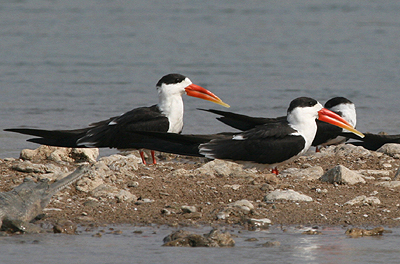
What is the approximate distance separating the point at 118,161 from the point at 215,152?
0.93 metres

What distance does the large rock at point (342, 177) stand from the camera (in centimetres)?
574

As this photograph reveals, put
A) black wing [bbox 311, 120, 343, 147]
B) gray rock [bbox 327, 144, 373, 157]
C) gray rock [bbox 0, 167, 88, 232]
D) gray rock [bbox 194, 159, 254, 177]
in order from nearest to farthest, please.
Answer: gray rock [bbox 0, 167, 88, 232] → gray rock [bbox 194, 159, 254, 177] → gray rock [bbox 327, 144, 373, 157] → black wing [bbox 311, 120, 343, 147]

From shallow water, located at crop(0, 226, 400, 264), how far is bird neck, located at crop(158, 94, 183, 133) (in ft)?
9.92

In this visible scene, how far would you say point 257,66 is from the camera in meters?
14.9

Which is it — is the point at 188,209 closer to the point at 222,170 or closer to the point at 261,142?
the point at 222,170

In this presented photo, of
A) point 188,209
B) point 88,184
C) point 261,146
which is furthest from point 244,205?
point 261,146

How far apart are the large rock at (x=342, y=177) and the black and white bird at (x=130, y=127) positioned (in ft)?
7.00

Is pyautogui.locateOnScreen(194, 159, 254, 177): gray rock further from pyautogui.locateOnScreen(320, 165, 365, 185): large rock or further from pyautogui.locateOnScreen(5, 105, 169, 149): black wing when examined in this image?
pyautogui.locateOnScreen(5, 105, 169, 149): black wing

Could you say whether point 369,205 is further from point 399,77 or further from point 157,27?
point 157,27

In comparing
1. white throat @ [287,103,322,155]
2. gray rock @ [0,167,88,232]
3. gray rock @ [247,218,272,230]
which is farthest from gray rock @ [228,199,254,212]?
white throat @ [287,103,322,155]

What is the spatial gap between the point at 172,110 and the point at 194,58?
826 centimetres

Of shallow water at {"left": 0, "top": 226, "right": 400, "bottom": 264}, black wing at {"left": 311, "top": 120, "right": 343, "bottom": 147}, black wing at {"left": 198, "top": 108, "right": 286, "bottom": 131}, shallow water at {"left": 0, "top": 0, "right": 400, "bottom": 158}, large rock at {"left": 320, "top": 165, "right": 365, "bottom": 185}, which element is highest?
shallow water at {"left": 0, "top": 0, "right": 400, "bottom": 158}

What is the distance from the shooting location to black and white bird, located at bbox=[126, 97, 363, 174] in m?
6.38

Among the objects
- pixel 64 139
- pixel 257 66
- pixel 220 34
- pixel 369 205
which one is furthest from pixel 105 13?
pixel 369 205
